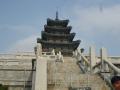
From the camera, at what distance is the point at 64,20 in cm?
5331

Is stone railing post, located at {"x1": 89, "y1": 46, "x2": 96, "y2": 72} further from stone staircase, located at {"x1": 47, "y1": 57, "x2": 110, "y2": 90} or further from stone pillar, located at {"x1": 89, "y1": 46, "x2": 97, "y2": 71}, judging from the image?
stone staircase, located at {"x1": 47, "y1": 57, "x2": 110, "y2": 90}

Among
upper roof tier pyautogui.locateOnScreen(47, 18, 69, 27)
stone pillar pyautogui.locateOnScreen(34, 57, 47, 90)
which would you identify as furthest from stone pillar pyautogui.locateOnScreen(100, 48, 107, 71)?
upper roof tier pyautogui.locateOnScreen(47, 18, 69, 27)

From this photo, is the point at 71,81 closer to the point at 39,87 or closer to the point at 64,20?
the point at 39,87

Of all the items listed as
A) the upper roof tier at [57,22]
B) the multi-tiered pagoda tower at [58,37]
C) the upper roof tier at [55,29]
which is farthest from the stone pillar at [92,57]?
the upper roof tier at [57,22]

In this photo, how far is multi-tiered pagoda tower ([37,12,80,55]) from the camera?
156ft

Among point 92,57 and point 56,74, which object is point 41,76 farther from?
point 92,57

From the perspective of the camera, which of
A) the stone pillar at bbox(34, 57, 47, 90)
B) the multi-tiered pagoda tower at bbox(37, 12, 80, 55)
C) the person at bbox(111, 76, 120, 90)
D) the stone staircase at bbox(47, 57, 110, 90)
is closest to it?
the person at bbox(111, 76, 120, 90)

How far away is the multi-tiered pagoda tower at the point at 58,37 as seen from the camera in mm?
47500

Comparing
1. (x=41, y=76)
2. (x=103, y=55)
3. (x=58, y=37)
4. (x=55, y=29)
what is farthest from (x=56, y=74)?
(x=55, y=29)

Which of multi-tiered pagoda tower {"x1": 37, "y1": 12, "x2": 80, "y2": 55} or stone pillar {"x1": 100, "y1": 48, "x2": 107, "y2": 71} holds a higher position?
multi-tiered pagoda tower {"x1": 37, "y1": 12, "x2": 80, "y2": 55}

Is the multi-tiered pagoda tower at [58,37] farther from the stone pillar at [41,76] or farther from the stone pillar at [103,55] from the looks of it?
the stone pillar at [41,76]

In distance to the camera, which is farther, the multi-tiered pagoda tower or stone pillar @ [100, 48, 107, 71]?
the multi-tiered pagoda tower

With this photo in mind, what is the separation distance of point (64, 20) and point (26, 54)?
2781 centimetres

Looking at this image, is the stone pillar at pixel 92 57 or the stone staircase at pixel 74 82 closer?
the stone staircase at pixel 74 82
